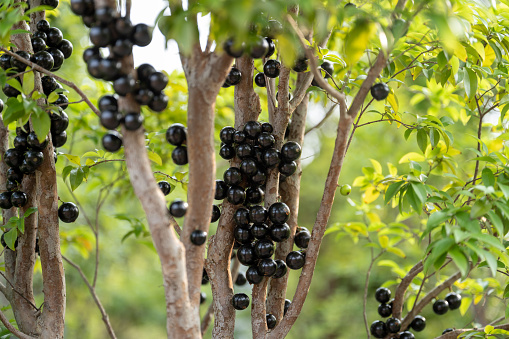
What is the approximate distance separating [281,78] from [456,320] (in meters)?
4.69

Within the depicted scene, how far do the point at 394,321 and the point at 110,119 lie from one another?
60.4 inches

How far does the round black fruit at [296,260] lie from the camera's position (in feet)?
5.08

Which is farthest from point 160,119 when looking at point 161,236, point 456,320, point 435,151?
point 456,320

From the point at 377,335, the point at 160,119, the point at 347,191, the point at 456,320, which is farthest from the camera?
the point at 456,320

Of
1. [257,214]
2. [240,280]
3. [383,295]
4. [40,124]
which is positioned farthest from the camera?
[240,280]

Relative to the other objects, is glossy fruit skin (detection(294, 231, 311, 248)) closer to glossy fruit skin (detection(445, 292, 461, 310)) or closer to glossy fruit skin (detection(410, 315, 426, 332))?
glossy fruit skin (detection(410, 315, 426, 332))

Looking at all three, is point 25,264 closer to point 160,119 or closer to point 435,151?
point 160,119

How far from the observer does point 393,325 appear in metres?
1.99

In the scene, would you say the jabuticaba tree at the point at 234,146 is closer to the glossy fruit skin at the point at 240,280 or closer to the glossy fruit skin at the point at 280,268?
the glossy fruit skin at the point at 280,268

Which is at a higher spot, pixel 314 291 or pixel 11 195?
pixel 314 291

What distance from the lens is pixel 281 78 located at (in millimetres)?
1601

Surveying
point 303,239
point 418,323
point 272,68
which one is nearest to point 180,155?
point 272,68

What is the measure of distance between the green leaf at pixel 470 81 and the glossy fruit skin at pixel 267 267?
0.88 m

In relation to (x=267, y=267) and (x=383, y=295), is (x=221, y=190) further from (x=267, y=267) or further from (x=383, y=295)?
(x=383, y=295)
